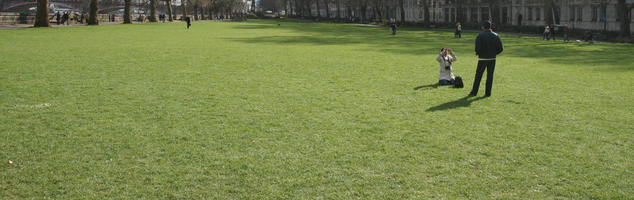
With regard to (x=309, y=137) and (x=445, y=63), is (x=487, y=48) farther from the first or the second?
(x=309, y=137)

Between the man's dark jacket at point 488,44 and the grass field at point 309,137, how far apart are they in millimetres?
958

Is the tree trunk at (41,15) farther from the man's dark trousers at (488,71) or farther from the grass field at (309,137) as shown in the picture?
the man's dark trousers at (488,71)

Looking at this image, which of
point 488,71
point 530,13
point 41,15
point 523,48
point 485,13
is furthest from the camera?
point 485,13

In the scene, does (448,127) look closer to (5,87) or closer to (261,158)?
(261,158)

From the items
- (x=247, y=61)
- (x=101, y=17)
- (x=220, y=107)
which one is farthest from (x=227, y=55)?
(x=101, y=17)

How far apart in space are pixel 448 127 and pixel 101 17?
71924 mm

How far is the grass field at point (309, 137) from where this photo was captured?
5.65 metres

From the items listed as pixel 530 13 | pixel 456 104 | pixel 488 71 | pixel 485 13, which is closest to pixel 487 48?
pixel 488 71

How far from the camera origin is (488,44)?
1113 cm

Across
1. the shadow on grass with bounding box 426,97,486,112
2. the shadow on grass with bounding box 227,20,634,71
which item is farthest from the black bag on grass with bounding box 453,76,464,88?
the shadow on grass with bounding box 227,20,634,71

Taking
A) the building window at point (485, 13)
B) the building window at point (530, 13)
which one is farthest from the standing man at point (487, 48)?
the building window at point (485, 13)

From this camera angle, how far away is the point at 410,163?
21.1ft

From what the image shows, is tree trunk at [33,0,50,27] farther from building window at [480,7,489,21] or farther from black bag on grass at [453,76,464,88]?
building window at [480,7,489,21]

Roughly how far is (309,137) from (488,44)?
5.19m
